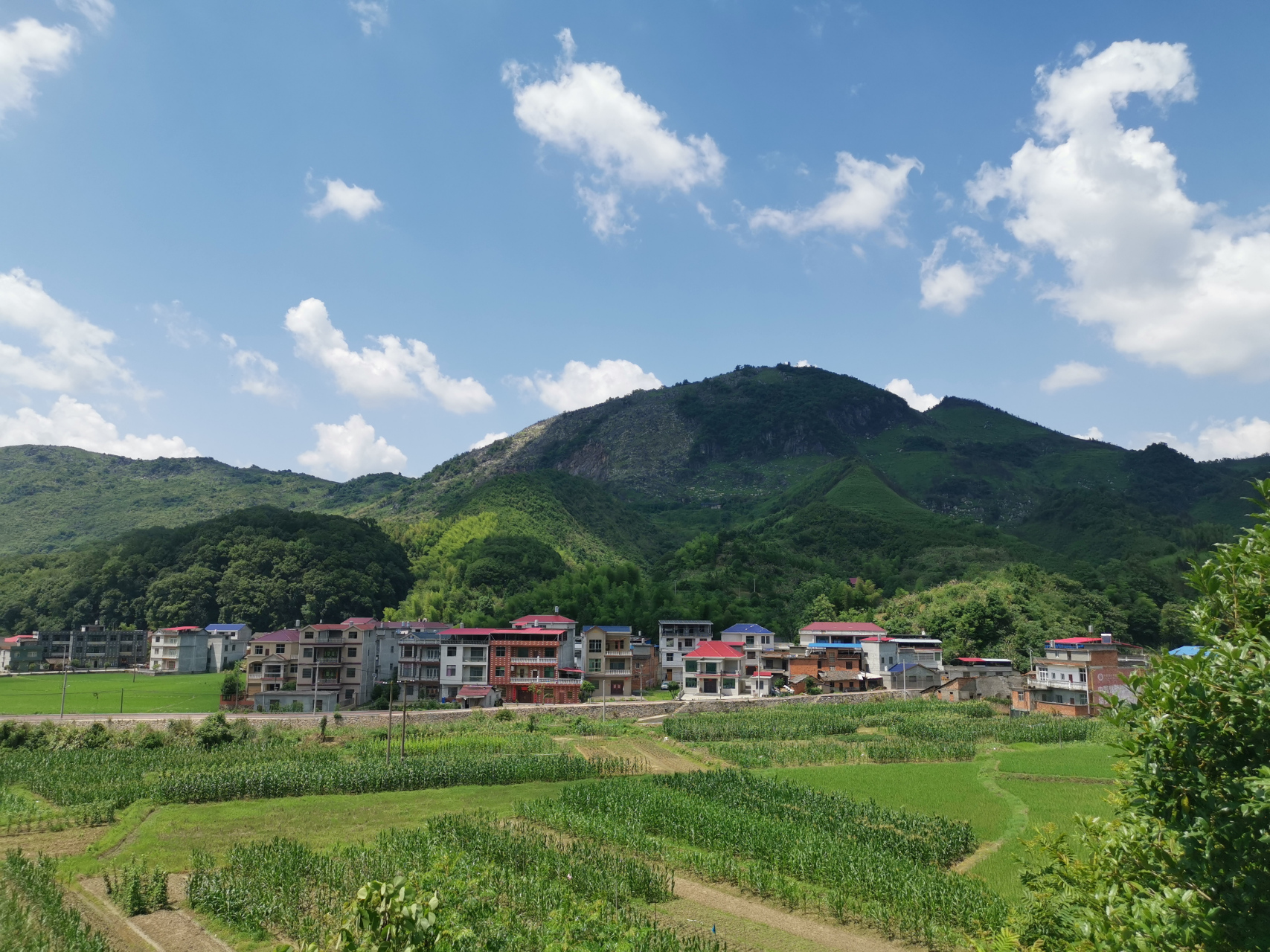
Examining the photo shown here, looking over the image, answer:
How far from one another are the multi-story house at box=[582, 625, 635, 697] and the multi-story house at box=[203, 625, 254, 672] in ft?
146

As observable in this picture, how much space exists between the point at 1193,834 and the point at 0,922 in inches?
1012

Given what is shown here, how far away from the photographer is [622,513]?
158m

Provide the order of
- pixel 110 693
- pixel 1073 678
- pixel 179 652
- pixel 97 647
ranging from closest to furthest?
1. pixel 1073 678
2. pixel 110 693
3. pixel 179 652
4. pixel 97 647

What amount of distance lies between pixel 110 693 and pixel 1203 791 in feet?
257

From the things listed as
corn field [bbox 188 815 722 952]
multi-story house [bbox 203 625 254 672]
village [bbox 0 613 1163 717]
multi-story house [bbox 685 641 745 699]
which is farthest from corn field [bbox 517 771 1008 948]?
multi-story house [bbox 203 625 254 672]

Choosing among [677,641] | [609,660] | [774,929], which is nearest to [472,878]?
[774,929]

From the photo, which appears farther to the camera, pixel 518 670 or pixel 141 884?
pixel 518 670

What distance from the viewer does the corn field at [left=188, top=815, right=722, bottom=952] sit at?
17.4 m

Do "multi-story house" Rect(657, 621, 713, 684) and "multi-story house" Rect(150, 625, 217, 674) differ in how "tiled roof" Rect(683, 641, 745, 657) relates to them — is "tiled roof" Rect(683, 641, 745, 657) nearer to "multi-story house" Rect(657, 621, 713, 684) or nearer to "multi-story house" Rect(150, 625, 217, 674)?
"multi-story house" Rect(657, 621, 713, 684)

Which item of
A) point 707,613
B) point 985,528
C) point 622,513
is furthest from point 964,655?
point 622,513

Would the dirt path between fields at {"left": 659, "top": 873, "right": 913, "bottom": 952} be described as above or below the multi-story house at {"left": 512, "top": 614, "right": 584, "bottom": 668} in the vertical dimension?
below

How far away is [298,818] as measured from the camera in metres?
29.8

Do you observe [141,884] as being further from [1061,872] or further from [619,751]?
[619,751]

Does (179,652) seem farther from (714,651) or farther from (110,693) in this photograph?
(714,651)
